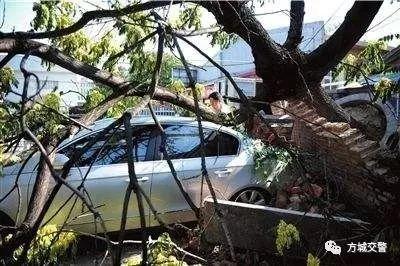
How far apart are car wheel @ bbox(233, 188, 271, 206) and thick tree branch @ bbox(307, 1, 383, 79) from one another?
6.89 feet

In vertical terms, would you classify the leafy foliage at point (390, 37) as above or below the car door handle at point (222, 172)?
above

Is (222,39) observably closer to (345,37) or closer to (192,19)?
(192,19)

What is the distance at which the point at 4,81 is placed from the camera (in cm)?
407

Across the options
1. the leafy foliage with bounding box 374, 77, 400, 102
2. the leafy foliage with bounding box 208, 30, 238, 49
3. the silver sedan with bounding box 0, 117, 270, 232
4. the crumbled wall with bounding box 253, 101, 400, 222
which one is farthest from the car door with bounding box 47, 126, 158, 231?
the leafy foliage with bounding box 374, 77, 400, 102

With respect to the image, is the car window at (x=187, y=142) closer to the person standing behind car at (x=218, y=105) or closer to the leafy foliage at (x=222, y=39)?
the person standing behind car at (x=218, y=105)

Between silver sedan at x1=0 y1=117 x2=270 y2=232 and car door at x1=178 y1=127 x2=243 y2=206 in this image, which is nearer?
silver sedan at x1=0 y1=117 x2=270 y2=232

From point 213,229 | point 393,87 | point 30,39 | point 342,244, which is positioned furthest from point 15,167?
point 393,87

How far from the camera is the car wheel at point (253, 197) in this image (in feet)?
19.2

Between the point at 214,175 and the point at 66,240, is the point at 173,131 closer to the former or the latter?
the point at 214,175

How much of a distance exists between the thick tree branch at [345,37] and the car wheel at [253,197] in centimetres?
210

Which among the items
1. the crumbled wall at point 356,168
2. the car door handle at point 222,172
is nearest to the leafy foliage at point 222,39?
the crumbled wall at point 356,168

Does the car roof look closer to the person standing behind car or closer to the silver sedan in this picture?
the silver sedan

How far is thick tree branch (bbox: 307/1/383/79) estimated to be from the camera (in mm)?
3623

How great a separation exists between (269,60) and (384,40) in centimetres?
131
